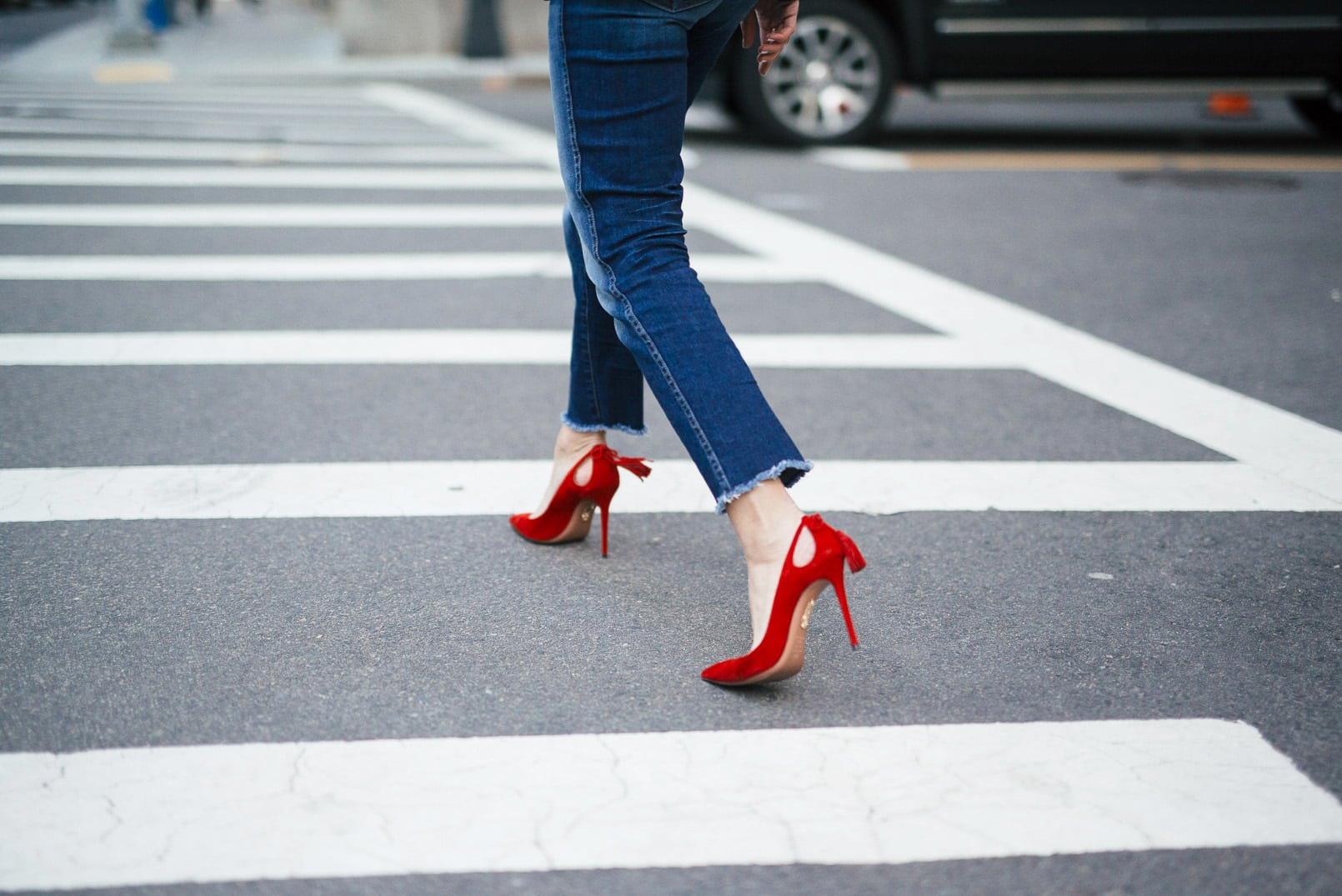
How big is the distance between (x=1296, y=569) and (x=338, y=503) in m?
1.95

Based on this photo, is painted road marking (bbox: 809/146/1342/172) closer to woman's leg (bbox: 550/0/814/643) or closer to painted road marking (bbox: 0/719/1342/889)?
woman's leg (bbox: 550/0/814/643)

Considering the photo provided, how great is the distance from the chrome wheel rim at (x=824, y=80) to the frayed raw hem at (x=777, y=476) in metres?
7.02

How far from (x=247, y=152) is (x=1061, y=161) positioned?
16.8ft

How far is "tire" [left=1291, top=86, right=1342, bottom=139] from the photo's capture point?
33.2 feet

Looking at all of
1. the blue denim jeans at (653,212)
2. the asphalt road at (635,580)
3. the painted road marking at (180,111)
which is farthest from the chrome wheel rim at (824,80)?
the blue denim jeans at (653,212)

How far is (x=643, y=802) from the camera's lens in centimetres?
185

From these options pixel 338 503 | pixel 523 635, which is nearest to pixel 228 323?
pixel 338 503

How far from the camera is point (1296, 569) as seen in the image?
8.93 feet

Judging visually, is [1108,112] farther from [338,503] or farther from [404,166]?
[338,503]

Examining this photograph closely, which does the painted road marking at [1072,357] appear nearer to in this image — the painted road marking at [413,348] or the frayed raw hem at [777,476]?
the painted road marking at [413,348]

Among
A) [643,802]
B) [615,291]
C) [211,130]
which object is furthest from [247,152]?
[643,802]

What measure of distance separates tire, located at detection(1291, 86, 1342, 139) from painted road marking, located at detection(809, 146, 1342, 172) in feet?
3.87

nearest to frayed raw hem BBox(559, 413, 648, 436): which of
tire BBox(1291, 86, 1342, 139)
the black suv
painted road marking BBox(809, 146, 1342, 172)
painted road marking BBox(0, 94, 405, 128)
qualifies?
painted road marking BBox(809, 146, 1342, 172)

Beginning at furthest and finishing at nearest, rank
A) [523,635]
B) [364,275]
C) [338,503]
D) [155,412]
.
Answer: [364,275], [155,412], [338,503], [523,635]
